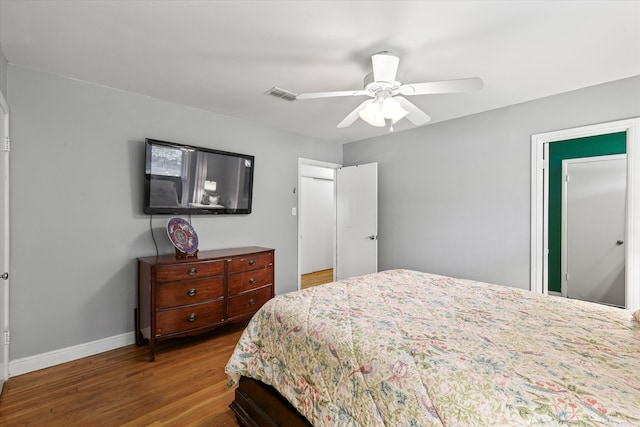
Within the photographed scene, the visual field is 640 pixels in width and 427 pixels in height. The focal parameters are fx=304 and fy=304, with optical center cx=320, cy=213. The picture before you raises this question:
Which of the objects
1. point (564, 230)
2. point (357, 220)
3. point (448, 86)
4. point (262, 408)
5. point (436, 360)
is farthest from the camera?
point (357, 220)

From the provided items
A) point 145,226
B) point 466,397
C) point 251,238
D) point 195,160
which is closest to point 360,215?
point 251,238

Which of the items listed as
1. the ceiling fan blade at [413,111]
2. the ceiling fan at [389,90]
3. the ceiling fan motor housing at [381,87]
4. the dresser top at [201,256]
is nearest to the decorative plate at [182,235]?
the dresser top at [201,256]

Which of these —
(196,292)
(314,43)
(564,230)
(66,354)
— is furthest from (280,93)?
(564,230)

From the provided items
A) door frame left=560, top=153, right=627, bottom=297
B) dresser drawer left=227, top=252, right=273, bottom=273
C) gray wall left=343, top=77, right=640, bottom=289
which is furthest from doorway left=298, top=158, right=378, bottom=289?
door frame left=560, top=153, right=627, bottom=297

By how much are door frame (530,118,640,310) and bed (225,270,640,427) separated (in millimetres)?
1192

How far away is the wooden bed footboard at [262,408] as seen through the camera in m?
1.50

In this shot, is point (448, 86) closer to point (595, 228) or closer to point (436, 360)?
point (436, 360)

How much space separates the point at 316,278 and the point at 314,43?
4559 mm

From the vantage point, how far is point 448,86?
192 cm

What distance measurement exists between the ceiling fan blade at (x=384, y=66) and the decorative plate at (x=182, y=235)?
2.23 meters

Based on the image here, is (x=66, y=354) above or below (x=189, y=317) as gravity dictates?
below

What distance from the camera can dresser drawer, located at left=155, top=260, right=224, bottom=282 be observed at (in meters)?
2.63

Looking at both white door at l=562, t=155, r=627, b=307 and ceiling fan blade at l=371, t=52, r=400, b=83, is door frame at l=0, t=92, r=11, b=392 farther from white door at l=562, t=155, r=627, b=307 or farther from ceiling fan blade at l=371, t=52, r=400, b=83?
white door at l=562, t=155, r=627, b=307

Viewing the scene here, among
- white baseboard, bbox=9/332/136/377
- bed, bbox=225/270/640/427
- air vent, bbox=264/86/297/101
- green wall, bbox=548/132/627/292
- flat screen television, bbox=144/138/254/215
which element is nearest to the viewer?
bed, bbox=225/270/640/427
